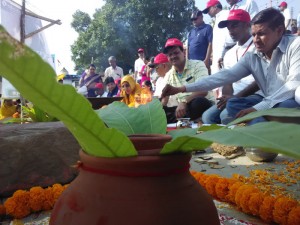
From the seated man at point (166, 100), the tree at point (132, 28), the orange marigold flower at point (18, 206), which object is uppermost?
the tree at point (132, 28)

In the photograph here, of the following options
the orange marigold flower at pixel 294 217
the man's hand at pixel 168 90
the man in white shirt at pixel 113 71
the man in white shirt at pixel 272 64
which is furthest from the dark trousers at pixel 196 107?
the man in white shirt at pixel 113 71

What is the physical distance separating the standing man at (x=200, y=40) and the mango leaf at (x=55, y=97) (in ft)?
15.1

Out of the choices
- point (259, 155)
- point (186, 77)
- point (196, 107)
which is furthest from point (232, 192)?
point (186, 77)

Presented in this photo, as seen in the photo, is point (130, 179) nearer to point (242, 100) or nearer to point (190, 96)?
point (242, 100)

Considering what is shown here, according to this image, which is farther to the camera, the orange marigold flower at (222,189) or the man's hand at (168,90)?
the man's hand at (168,90)

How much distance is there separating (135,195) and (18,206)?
3.55ft

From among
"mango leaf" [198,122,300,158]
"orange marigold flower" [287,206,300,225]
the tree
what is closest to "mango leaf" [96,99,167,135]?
"mango leaf" [198,122,300,158]

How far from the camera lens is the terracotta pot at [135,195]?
0.57 meters

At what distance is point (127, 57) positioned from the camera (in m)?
20.0

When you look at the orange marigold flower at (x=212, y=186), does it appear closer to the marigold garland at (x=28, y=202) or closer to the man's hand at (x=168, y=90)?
the marigold garland at (x=28, y=202)

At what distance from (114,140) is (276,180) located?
151 cm

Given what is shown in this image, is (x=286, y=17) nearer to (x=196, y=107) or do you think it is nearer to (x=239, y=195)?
(x=196, y=107)

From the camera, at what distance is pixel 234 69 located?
9.95ft

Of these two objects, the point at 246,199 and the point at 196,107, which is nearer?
the point at 246,199
